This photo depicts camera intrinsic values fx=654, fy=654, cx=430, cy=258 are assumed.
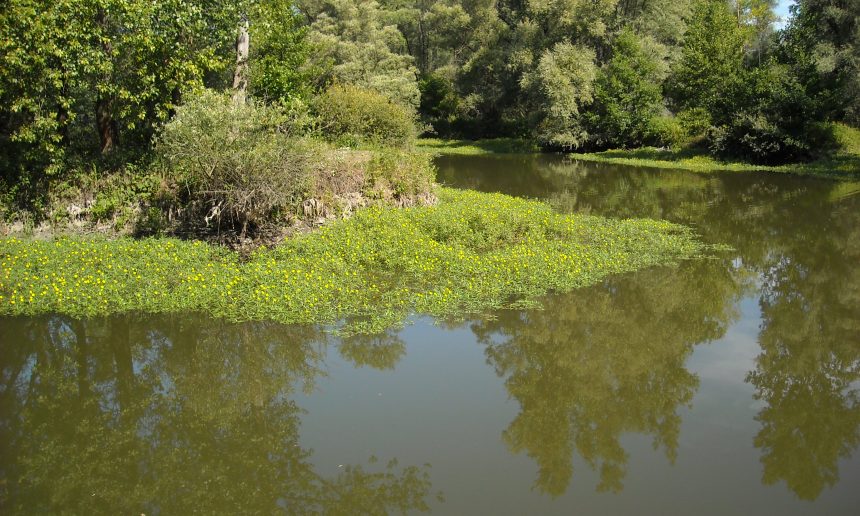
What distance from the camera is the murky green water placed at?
7434mm

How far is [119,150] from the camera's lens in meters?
18.8

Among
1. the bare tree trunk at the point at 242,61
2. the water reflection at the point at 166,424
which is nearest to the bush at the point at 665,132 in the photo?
the bare tree trunk at the point at 242,61

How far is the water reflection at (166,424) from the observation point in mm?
7395

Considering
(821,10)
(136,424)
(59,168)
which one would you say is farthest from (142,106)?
(821,10)

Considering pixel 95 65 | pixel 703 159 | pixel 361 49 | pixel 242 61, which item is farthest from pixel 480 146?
pixel 95 65

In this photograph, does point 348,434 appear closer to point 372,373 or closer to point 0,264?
point 372,373

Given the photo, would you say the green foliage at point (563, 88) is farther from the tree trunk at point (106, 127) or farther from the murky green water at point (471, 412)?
the murky green water at point (471, 412)

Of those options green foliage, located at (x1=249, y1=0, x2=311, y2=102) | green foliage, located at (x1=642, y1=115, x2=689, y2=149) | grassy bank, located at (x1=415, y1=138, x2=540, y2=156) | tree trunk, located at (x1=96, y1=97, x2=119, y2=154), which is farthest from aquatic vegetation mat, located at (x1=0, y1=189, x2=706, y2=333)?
grassy bank, located at (x1=415, y1=138, x2=540, y2=156)

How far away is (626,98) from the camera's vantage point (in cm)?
4319

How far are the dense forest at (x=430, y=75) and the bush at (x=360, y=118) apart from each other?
69mm

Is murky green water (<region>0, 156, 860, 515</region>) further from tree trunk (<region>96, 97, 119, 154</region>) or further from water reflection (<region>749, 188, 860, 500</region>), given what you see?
tree trunk (<region>96, 97, 119, 154</region>)

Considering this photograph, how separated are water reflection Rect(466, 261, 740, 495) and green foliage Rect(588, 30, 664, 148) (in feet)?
98.0

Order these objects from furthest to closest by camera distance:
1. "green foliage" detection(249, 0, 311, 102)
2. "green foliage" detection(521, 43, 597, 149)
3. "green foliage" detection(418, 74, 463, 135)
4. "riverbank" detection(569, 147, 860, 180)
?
"green foliage" detection(418, 74, 463, 135)
"green foliage" detection(521, 43, 597, 149)
"riverbank" detection(569, 147, 860, 180)
"green foliage" detection(249, 0, 311, 102)

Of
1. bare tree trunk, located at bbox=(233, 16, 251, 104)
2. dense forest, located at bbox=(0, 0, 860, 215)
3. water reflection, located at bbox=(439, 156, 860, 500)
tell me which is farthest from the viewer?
bare tree trunk, located at bbox=(233, 16, 251, 104)
